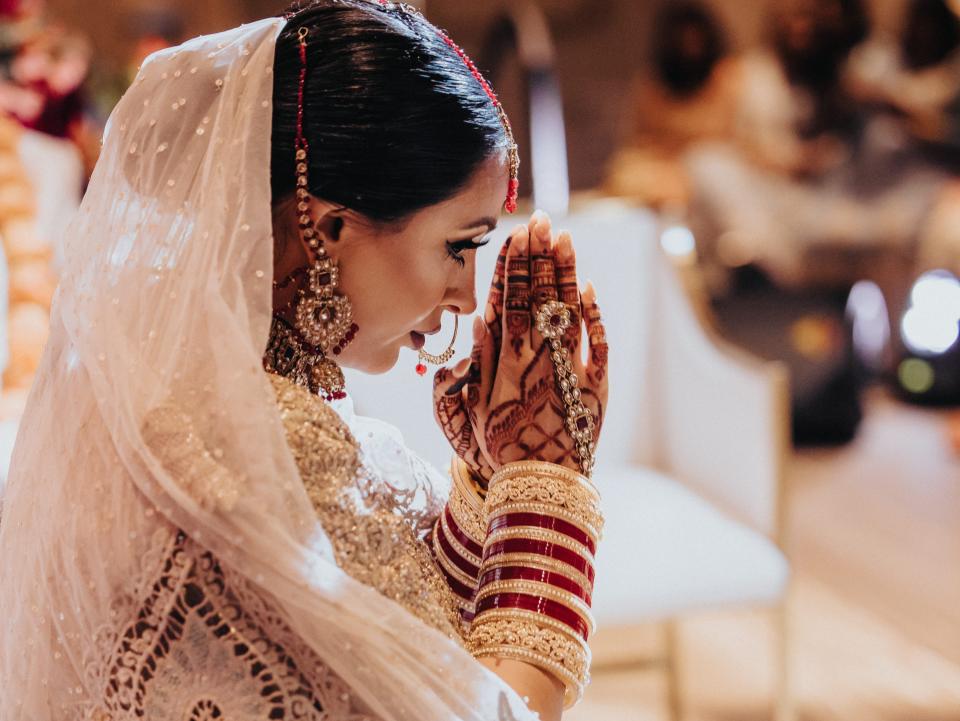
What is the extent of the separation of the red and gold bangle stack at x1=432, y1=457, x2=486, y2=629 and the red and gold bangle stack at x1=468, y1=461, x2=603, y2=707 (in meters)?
0.10

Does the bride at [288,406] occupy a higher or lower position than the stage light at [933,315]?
lower

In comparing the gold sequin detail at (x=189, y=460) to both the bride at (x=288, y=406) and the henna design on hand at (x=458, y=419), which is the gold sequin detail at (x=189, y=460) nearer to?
the bride at (x=288, y=406)

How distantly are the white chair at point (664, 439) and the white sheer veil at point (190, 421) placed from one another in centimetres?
77

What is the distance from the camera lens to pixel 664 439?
76.5 inches

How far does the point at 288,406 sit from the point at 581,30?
511cm

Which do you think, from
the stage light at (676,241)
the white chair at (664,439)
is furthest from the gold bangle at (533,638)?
the stage light at (676,241)

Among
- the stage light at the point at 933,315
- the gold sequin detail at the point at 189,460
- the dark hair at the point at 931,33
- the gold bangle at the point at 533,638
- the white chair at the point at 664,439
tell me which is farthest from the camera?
the dark hair at the point at 931,33

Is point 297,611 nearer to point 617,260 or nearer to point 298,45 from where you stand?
point 298,45

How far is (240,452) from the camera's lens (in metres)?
0.70

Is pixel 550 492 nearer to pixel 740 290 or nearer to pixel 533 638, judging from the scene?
pixel 533 638

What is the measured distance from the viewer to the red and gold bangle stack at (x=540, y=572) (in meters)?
0.78

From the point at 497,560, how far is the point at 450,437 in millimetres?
166

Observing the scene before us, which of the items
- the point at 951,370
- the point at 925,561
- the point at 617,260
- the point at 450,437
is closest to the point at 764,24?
the point at 951,370

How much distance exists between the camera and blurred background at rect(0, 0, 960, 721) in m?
1.74
